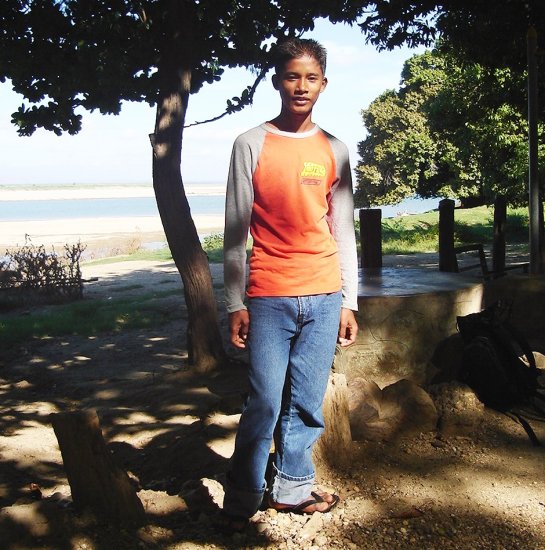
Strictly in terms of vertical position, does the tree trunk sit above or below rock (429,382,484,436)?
above

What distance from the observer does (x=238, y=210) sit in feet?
8.79

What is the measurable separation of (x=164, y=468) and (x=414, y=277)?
3082 mm

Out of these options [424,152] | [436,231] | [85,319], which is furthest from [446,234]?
[424,152]

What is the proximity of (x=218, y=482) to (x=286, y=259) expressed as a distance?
1537 mm

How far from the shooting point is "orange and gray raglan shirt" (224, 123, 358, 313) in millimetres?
2660

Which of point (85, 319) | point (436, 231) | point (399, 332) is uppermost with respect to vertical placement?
point (436, 231)

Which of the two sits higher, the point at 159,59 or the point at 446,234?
the point at 159,59

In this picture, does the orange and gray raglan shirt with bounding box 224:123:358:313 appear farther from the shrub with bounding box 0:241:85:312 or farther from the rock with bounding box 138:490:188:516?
the shrub with bounding box 0:241:85:312

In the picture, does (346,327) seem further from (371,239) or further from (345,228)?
(371,239)

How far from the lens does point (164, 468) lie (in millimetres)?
4402

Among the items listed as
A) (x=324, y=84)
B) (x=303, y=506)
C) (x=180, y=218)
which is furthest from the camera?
(x=180, y=218)

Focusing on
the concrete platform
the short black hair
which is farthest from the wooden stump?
the short black hair

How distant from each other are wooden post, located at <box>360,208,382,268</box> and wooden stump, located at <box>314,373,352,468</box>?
3.57m

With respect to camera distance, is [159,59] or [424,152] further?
[424,152]
